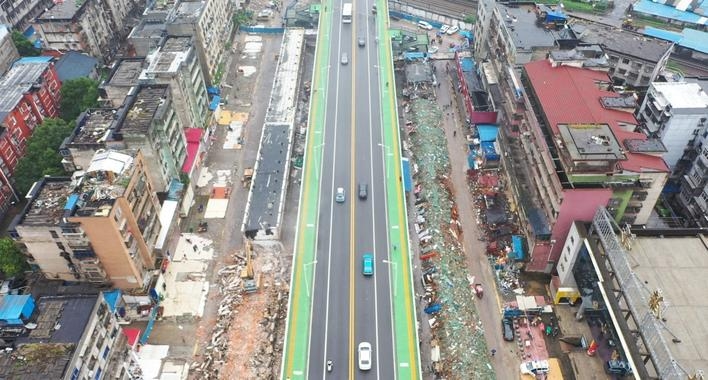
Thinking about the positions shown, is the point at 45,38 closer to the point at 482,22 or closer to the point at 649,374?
the point at 482,22

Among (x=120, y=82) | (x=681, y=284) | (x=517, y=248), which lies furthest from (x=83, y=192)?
(x=681, y=284)

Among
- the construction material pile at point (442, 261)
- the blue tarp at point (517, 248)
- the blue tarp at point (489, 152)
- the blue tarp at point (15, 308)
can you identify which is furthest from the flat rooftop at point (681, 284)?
the blue tarp at point (15, 308)

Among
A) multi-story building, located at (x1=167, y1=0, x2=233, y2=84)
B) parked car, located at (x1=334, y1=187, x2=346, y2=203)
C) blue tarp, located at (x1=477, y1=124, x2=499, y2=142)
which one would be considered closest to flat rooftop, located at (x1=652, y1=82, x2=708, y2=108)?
blue tarp, located at (x1=477, y1=124, x2=499, y2=142)

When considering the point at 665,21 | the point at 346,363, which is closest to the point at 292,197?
the point at 346,363

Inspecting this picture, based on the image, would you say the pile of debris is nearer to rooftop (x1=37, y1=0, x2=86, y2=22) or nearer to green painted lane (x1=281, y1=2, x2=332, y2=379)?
green painted lane (x1=281, y1=2, x2=332, y2=379)

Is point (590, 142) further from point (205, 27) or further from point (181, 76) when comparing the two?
point (205, 27)
